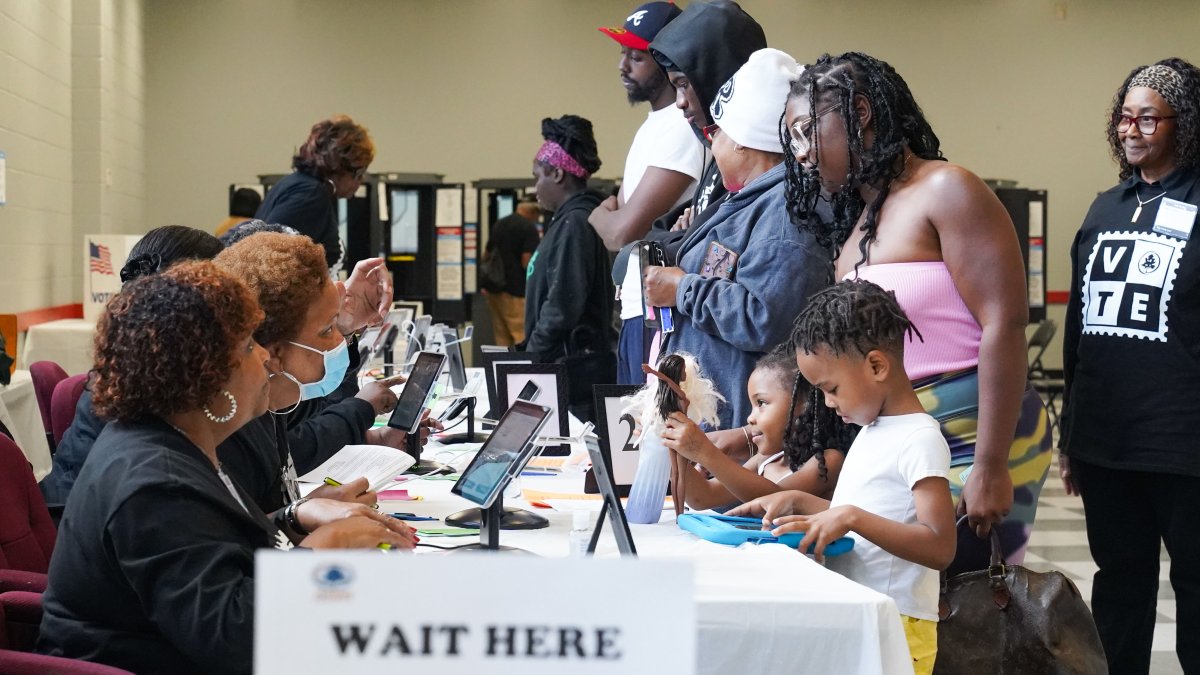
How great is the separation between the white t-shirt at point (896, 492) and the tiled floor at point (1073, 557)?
76.3 inches

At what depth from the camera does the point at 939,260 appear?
91.0 inches

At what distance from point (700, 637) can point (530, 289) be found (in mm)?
3122

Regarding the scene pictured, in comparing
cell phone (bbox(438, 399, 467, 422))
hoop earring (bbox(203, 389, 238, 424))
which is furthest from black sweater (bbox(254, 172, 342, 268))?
hoop earring (bbox(203, 389, 238, 424))

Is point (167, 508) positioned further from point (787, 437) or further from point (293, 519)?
point (787, 437)

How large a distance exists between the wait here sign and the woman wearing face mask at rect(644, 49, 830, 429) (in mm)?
1526

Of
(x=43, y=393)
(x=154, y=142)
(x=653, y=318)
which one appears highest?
(x=154, y=142)

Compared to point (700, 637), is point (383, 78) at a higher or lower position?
higher

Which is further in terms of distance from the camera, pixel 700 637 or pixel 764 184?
pixel 764 184

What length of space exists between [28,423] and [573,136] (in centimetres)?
241

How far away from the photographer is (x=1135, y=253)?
2.95 metres

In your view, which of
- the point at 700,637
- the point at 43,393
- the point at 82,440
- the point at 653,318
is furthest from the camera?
the point at 43,393

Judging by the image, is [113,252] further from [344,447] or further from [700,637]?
[700,637]

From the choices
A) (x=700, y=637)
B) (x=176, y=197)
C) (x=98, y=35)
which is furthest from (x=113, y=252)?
(x=700, y=637)

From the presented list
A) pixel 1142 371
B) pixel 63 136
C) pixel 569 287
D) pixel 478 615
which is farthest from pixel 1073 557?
pixel 63 136
